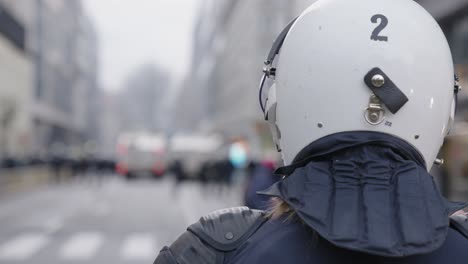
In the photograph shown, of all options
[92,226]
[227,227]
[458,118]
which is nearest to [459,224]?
[227,227]

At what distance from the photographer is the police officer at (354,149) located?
149cm

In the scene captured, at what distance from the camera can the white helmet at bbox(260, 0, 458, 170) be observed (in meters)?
1.69

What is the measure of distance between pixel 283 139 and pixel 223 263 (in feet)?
1.27

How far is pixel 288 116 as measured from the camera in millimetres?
1862

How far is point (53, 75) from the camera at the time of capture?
236ft

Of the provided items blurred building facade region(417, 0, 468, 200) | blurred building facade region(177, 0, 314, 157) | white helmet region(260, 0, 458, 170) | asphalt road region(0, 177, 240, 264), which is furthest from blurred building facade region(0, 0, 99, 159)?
white helmet region(260, 0, 458, 170)

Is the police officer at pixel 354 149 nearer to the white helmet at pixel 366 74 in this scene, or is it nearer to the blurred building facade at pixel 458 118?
the white helmet at pixel 366 74

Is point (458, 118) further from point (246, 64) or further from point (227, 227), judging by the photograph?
point (246, 64)

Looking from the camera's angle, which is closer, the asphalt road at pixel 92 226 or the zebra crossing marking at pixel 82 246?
the zebra crossing marking at pixel 82 246

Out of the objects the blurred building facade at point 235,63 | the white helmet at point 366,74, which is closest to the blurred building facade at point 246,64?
the blurred building facade at point 235,63

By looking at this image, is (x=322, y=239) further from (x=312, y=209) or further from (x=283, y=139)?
(x=283, y=139)

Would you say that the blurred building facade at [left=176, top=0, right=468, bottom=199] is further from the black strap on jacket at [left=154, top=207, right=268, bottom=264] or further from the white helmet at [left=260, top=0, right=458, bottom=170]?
the black strap on jacket at [left=154, top=207, right=268, bottom=264]

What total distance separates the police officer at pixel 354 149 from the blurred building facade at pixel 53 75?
40.9 meters

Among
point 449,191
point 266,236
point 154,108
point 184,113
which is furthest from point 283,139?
point 154,108
